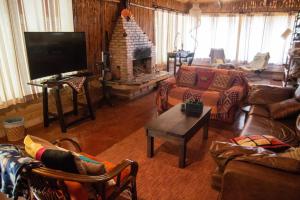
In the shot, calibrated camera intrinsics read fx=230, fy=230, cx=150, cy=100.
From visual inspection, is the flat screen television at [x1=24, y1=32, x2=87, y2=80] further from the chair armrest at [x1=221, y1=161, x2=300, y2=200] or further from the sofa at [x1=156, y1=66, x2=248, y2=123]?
the chair armrest at [x1=221, y1=161, x2=300, y2=200]

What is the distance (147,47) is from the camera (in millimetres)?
5535

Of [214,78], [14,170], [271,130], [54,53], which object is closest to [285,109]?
[271,130]

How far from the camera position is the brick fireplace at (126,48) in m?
4.73

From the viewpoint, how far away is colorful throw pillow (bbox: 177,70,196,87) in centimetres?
430

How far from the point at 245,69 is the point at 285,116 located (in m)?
4.59

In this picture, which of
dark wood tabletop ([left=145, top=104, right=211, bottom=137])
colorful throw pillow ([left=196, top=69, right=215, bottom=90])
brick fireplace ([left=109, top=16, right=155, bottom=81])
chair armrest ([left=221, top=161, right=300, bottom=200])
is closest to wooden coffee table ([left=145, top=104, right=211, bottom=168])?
dark wood tabletop ([left=145, top=104, right=211, bottom=137])

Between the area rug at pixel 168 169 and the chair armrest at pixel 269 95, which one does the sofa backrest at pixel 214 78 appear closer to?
the chair armrest at pixel 269 95

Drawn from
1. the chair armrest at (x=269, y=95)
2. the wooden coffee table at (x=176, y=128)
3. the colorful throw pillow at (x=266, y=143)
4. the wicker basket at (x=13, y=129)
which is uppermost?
the chair armrest at (x=269, y=95)

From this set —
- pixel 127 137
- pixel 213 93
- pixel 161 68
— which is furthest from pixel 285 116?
pixel 161 68

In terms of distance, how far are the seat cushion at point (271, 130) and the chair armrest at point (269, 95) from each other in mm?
491

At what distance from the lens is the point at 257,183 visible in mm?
1338

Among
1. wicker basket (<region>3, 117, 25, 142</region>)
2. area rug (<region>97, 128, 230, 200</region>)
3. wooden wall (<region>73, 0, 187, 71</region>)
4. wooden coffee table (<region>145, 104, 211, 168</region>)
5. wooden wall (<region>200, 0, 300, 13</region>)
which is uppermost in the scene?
wooden wall (<region>200, 0, 300, 13</region>)

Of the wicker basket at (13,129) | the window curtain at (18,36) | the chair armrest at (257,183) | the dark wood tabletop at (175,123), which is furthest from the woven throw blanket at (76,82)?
the chair armrest at (257,183)

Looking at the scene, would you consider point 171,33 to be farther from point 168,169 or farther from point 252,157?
point 252,157
